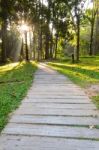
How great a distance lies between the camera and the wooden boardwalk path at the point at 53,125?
5.66m

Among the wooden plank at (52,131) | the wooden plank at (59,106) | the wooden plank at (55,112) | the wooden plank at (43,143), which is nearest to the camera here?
the wooden plank at (43,143)

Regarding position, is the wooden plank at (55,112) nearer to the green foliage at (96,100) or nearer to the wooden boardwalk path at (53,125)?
the wooden boardwalk path at (53,125)

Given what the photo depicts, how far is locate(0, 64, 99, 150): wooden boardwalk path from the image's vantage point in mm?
5656

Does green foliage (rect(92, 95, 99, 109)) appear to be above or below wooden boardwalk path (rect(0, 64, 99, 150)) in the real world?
above

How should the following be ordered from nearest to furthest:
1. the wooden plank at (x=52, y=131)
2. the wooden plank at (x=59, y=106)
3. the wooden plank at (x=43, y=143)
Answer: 1. the wooden plank at (x=43, y=143)
2. the wooden plank at (x=52, y=131)
3. the wooden plank at (x=59, y=106)

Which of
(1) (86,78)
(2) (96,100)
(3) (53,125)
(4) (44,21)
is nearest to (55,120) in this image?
(3) (53,125)

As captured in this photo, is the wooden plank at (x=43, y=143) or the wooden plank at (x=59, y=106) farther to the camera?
the wooden plank at (x=59, y=106)

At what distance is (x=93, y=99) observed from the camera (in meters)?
9.66

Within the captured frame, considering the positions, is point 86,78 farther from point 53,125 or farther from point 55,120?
point 53,125

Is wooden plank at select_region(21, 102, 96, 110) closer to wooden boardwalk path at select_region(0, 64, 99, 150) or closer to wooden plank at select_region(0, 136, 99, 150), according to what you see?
wooden boardwalk path at select_region(0, 64, 99, 150)

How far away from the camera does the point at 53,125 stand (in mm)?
6727

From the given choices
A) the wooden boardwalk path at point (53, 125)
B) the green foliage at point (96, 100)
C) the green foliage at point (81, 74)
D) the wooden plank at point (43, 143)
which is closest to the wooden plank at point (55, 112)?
the wooden boardwalk path at point (53, 125)

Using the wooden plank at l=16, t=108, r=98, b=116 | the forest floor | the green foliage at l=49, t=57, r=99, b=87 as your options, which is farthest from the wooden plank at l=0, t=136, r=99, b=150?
the green foliage at l=49, t=57, r=99, b=87

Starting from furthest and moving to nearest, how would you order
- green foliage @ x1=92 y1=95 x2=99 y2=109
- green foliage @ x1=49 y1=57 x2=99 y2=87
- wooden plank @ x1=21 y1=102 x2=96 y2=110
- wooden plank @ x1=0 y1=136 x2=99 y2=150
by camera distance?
1. green foliage @ x1=49 y1=57 x2=99 y2=87
2. green foliage @ x1=92 y1=95 x2=99 y2=109
3. wooden plank @ x1=21 y1=102 x2=96 y2=110
4. wooden plank @ x1=0 y1=136 x2=99 y2=150
